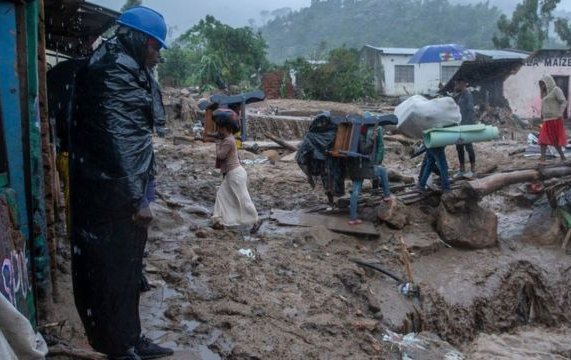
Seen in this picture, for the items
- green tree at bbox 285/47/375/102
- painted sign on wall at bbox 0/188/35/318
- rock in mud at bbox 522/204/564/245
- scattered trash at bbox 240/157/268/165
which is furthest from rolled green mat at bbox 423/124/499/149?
green tree at bbox 285/47/375/102

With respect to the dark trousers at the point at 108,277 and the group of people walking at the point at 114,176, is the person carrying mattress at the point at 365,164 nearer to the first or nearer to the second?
the group of people walking at the point at 114,176

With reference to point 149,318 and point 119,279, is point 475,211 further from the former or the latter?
point 119,279

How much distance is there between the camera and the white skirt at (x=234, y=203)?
6.45 m

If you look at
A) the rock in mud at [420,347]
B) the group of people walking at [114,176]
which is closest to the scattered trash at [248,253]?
the rock in mud at [420,347]

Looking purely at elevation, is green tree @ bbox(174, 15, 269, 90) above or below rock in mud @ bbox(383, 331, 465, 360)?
above

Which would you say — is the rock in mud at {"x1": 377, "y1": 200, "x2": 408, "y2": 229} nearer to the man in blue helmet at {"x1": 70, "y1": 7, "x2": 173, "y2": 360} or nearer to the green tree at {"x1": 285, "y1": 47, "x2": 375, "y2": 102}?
the man in blue helmet at {"x1": 70, "y1": 7, "x2": 173, "y2": 360}

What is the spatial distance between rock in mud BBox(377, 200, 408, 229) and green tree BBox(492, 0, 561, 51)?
32809 mm

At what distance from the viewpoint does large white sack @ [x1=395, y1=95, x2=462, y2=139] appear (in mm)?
7469

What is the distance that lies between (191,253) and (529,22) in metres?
36.4

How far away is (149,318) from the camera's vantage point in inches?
161

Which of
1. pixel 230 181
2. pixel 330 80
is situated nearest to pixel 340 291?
pixel 230 181

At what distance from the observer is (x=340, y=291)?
17.5ft

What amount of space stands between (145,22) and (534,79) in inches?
872

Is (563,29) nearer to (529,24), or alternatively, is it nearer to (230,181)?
(529,24)
